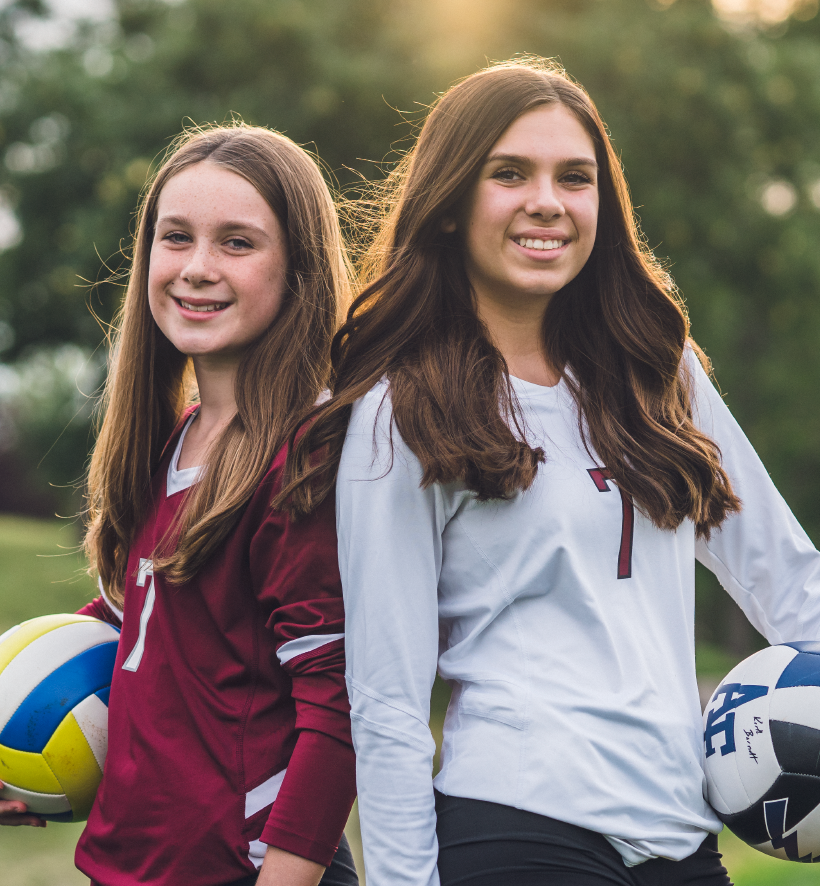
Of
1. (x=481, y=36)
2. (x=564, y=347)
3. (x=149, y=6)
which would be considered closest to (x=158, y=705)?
(x=564, y=347)

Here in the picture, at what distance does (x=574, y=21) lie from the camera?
1055 cm

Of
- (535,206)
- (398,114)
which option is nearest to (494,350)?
(535,206)

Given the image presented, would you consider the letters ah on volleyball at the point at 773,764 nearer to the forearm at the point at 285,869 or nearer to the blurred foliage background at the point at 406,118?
the forearm at the point at 285,869

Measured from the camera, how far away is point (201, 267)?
7.47ft

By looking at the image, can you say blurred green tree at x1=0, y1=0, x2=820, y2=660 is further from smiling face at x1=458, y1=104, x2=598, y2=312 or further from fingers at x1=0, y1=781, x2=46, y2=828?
fingers at x1=0, y1=781, x2=46, y2=828

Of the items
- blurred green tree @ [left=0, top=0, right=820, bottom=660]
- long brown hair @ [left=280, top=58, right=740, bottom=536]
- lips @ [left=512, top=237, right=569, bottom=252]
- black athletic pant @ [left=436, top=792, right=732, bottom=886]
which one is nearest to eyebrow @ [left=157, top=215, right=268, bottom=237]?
long brown hair @ [left=280, top=58, right=740, bottom=536]

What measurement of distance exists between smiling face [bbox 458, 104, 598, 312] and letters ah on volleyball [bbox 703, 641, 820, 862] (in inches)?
36.6

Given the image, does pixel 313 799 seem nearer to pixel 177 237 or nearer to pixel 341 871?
pixel 341 871

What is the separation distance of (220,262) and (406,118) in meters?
6.30

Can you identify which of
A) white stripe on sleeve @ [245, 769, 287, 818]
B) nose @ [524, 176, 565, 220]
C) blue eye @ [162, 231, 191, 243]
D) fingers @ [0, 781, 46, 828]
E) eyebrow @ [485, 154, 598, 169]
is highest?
eyebrow @ [485, 154, 598, 169]

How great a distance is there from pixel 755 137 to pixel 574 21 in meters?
2.44

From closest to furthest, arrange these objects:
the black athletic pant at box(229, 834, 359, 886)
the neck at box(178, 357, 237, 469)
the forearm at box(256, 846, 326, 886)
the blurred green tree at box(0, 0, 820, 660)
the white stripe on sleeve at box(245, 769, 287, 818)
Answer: the forearm at box(256, 846, 326, 886), the white stripe on sleeve at box(245, 769, 287, 818), the black athletic pant at box(229, 834, 359, 886), the neck at box(178, 357, 237, 469), the blurred green tree at box(0, 0, 820, 660)

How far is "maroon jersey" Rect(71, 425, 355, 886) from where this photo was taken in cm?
198

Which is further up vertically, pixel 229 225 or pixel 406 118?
pixel 406 118
